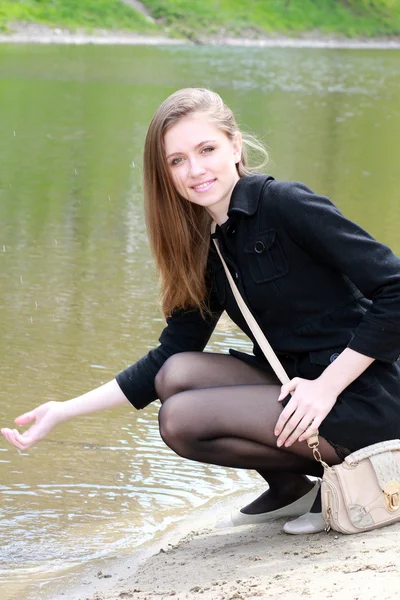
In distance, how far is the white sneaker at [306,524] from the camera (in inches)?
115

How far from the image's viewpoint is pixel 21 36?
34656 millimetres

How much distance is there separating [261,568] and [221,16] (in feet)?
152

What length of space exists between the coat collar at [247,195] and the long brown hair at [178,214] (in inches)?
5.9

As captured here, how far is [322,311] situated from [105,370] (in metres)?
2.07

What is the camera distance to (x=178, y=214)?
304cm

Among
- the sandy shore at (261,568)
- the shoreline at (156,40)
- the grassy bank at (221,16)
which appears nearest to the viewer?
the sandy shore at (261,568)

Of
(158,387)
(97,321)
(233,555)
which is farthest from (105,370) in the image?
(233,555)

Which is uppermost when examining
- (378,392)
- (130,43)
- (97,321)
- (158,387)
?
(378,392)

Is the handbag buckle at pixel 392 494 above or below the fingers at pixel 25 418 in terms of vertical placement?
above

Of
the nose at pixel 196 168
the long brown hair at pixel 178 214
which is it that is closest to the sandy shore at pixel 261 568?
the long brown hair at pixel 178 214

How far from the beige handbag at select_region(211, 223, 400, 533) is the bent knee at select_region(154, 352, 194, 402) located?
1.72 ft

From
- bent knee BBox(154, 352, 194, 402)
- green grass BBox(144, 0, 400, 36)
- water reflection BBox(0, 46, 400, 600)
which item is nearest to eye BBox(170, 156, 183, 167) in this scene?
bent knee BBox(154, 352, 194, 402)

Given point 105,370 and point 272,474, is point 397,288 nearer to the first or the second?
point 272,474

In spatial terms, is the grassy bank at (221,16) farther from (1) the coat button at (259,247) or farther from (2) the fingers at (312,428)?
(2) the fingers at (312,428)
